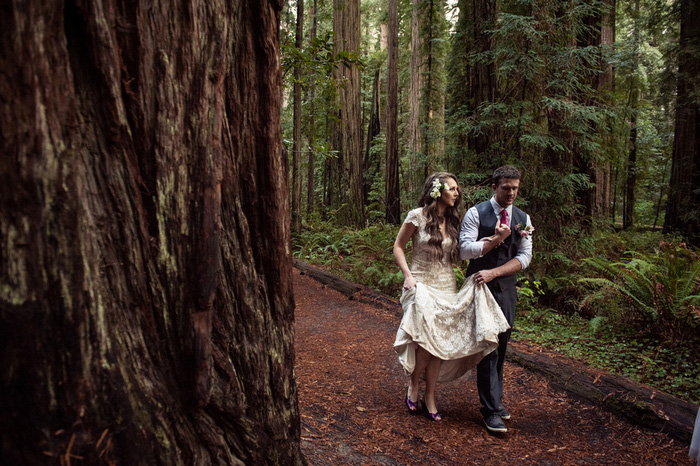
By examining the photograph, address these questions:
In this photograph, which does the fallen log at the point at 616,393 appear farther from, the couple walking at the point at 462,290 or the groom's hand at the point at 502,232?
the groom's hand at the point at 502,232

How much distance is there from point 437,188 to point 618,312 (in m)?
4.14

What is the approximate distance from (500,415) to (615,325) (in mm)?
3479

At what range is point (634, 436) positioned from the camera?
387 centimetres

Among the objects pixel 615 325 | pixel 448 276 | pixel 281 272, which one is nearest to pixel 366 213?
pixel 615 325

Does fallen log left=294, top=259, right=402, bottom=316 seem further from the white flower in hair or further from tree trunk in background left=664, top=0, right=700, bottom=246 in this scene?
tree trunk in background left=664, top=0, right=700, bottom=246

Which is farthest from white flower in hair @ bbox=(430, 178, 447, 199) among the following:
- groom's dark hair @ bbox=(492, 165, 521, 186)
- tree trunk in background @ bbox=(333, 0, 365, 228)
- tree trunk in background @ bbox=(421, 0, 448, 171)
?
tree trunk in background @ bbox=(333, 0, 365, 228)

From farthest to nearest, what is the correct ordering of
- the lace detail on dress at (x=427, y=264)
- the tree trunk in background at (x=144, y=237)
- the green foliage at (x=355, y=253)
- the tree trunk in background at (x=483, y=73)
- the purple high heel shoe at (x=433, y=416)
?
the green foliage at (x=355, y=253) < the tree trunk in background at (x=483, y=73) < the lace detail on dress at (x=427, y=264) < the purple high heel shoe at (x=433, y=416) < the tree trunk in background at (x=144, y=237)

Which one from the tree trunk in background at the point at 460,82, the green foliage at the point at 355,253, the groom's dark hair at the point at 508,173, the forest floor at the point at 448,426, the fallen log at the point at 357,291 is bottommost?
the forest floor at the point at 448,426

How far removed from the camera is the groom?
3898mm

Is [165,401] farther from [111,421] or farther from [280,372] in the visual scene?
[280,372]

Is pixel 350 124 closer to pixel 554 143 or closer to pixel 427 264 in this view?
pixel 554 143

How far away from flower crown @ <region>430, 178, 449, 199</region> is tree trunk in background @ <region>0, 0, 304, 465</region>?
82.3 inches

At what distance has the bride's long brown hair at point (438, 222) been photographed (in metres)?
4.15

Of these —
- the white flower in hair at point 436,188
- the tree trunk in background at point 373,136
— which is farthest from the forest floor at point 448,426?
the tree trunk in background at point 373,136
